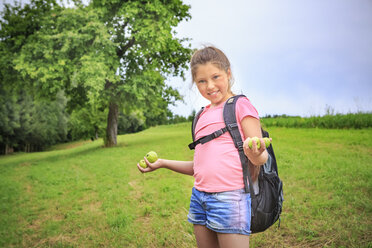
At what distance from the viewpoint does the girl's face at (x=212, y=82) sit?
7.52 ft

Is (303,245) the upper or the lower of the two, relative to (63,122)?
lower

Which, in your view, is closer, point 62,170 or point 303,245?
point 303,245

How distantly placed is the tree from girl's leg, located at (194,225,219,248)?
14.5 metres

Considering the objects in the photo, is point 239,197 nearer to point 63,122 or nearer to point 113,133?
point 113,133

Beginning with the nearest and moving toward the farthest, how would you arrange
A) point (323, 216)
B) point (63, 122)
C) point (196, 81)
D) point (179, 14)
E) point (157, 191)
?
point (196, 81) < point (323, 216) < point (157, 191) < point (179, 14) < point (63, 122)

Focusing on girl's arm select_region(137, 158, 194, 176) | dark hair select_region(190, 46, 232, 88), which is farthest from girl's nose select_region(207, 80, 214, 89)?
girl's arm select_region(137, 158, 194, 176)

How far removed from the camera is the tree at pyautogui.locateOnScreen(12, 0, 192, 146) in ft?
54.2

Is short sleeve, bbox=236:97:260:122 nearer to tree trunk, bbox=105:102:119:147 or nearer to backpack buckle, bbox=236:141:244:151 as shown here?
backpack buckle, bbox=236:141:244:151

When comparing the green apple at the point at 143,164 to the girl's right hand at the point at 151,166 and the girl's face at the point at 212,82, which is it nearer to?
the girl's right hand at the point at 151,166

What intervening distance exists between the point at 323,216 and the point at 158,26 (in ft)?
48.3

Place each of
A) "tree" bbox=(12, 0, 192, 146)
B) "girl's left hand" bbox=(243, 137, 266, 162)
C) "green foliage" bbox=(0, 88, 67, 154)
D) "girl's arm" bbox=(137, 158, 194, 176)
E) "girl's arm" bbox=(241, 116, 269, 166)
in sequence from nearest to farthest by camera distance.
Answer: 1. "girl's left hand" bbox=(243, 137, 266, 162)
2. "girl's arm" bbox=(241, 116, 269, 166)
3. "girl's arm" bbox=(137, 158, 194, 176)
4. "tree" bbox=(12, 0, 192, 146)
5. "green foliage" bbox=(0, 88, 67, 154)

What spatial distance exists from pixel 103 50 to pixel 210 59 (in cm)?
1637

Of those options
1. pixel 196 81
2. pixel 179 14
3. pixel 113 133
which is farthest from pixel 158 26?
pixel 196 81

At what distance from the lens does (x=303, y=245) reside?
15.8 ft
